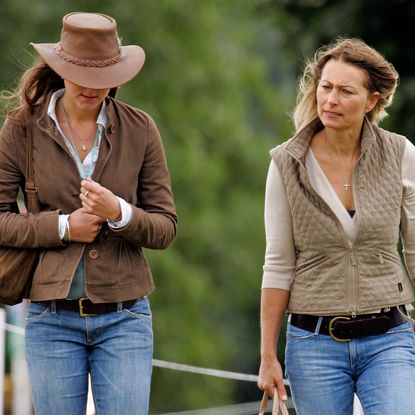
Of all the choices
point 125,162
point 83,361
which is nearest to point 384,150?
point 125,162

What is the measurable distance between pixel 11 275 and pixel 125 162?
1.90ft

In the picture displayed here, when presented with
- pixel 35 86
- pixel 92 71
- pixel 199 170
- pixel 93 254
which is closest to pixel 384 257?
pixel 93 254

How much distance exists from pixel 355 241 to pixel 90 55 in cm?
119

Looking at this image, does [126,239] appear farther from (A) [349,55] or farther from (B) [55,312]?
(A) [349,55]

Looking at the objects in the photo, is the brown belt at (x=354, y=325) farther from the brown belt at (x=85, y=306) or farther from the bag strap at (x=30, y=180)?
the bag strap at (x=30, y=180)

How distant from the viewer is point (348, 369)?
5.63m

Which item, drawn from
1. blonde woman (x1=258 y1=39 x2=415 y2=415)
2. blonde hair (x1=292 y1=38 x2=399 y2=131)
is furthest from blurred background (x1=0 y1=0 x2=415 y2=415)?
blonde woman (x1=258 y1=39 x2=415 y2=415)

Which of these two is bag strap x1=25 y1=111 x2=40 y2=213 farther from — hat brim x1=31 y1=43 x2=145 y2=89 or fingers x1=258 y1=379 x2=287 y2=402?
fingers x1=258 y1=379 x2=287 y2=402

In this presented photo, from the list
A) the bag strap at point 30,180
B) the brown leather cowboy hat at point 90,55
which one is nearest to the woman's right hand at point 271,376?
the bag strap at point 30,180

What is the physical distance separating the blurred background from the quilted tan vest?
1373 cm

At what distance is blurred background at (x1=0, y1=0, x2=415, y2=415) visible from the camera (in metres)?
24.3

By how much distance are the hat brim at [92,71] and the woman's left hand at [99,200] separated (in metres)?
0.36

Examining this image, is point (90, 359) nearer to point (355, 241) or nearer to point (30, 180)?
point (30, 180)

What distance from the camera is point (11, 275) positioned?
5.46m
